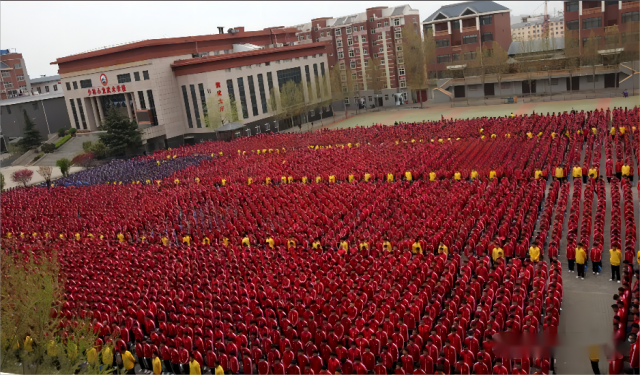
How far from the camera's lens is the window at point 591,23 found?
46812 millimetres

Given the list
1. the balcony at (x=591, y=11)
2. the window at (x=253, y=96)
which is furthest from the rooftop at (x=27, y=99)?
the balcony at (x=591, y=11)

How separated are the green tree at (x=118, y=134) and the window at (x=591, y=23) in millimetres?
40207

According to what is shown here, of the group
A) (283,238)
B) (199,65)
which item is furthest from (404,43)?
(283,238)

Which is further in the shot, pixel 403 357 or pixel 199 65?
pixel 199 65

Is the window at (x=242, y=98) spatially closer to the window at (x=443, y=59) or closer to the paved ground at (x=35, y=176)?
the paved ground at (x=35, y=176)

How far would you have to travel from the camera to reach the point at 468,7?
5278cm

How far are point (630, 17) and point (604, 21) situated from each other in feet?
6.87

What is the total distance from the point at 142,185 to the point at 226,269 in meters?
14.7

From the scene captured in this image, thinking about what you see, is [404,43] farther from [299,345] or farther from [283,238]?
[299,345]

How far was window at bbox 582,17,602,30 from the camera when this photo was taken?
46.8 meters

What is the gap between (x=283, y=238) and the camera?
51.5ft

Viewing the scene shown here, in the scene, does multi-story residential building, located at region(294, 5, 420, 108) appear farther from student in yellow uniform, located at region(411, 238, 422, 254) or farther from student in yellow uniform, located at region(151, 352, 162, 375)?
student in yellow uniform, located at region(151, 352, 162, 375)

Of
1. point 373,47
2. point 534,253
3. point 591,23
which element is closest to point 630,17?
point 591,23

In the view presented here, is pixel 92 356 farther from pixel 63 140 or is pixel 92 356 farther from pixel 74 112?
pixel 74 112
